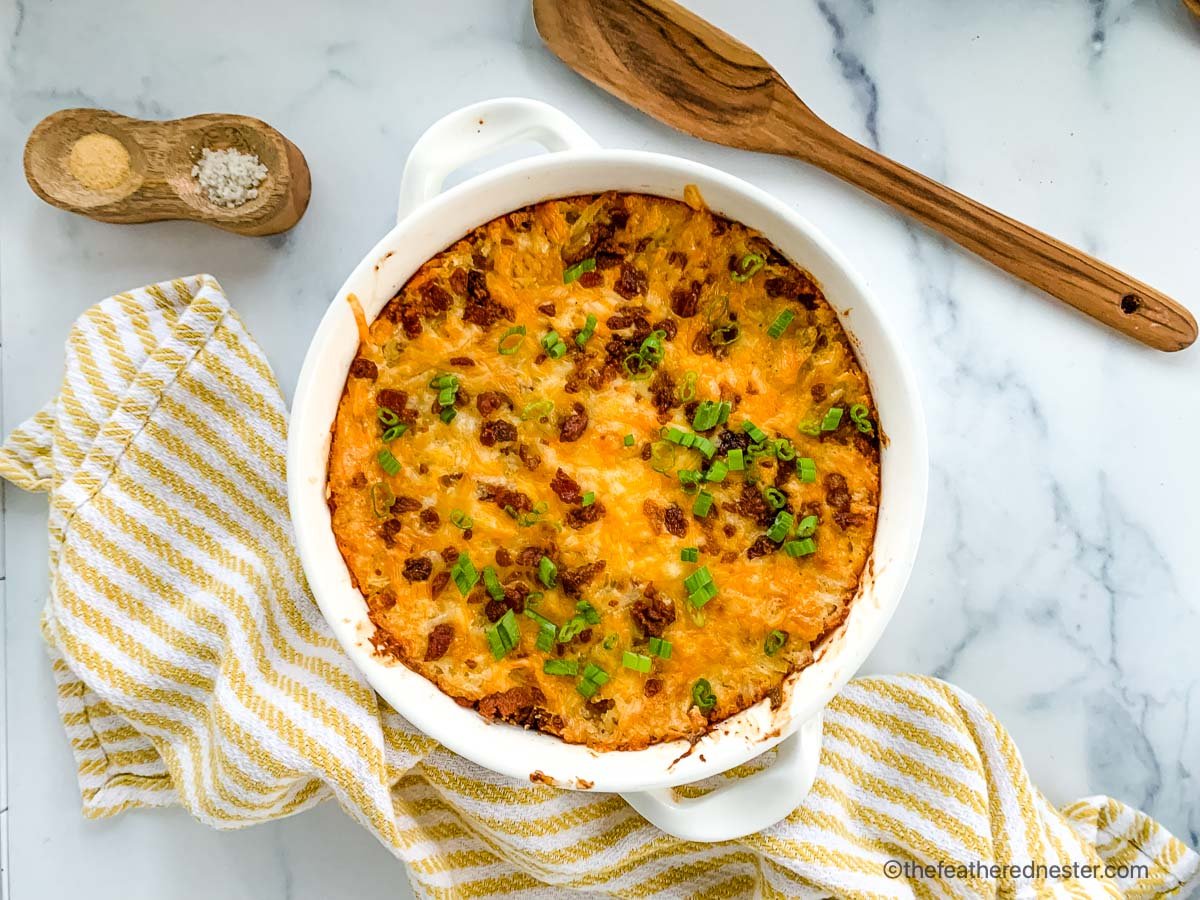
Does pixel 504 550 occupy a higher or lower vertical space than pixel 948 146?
lower

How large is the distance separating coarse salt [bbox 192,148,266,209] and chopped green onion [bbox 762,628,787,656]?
1333 millimetres

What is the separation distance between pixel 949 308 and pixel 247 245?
5.04 feet

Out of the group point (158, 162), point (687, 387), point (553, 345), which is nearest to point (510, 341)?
point (553, 345)

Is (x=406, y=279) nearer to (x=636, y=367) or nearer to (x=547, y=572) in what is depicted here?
(x=636, y=367)

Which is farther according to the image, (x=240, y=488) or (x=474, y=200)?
(x=240, y=488)

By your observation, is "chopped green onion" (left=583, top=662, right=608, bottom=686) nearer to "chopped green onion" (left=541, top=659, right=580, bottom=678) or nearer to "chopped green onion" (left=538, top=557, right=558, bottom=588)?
"chopped green onion" (left=541, top=659, right=580, bottom=678)

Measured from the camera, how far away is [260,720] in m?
1.99

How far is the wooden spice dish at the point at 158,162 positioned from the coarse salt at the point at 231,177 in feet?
0.04

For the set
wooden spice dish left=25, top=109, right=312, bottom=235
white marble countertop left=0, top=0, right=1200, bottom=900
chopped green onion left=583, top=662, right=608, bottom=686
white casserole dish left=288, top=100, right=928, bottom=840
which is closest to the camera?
white casserole dish left=288, top=100, right=928, bottom=840

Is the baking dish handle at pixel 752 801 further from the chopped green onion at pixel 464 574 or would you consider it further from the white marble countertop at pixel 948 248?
the chopped green onion at pixel 464 574

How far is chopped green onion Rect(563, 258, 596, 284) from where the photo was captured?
5.94 ft

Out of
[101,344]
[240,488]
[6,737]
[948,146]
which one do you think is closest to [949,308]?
[948,146]

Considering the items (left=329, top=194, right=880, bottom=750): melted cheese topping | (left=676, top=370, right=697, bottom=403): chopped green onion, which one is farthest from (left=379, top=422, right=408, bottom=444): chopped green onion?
(left=676, top=370, right=697, bottom=403): chopped green onion

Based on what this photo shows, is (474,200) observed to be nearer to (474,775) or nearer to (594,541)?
(594,541)
